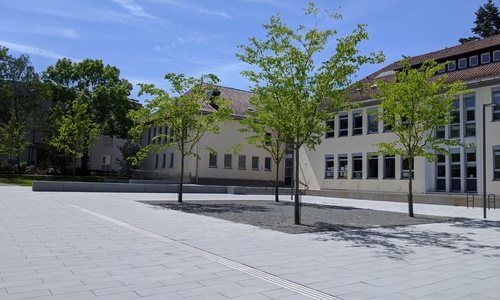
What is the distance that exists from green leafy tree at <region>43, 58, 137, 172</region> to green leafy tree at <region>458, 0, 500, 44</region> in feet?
131

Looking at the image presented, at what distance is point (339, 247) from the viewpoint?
356 inches

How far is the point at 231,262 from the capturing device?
7.05m

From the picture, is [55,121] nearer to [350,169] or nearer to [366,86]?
[350,169]

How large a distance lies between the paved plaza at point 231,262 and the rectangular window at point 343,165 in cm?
2175

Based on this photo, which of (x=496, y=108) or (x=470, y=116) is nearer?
(x=496, y=108)

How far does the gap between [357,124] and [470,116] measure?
8613 millimetres

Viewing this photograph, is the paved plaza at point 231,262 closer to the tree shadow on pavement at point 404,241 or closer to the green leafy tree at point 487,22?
the tree shadow on pavement at point 404,241

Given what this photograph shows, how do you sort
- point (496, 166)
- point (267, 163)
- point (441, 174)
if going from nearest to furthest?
point (496, 166)
point (441, 174)
point (267, 163)

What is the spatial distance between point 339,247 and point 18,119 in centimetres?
4669

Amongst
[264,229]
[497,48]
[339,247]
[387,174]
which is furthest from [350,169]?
[339,247]

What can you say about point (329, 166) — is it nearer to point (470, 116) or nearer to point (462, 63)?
point (470, 116)

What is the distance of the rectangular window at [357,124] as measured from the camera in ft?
108

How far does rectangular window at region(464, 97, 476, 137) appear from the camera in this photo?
2648 cm

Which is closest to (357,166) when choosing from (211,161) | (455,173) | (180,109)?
(455,173)
